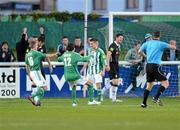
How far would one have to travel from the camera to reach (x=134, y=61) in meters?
26.1

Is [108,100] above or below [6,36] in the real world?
below

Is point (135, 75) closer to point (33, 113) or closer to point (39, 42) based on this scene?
point (39, 42)

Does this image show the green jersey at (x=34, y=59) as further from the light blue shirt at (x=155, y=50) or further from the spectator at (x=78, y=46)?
the spectator at (x=78, y=46)

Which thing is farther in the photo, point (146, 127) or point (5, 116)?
point (5, 116)

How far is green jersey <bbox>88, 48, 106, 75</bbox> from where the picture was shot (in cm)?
2278

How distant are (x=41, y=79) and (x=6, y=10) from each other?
212ft

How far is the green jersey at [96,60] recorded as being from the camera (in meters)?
22.8

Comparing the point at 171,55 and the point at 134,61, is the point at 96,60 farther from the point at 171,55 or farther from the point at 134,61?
the point at 171,55

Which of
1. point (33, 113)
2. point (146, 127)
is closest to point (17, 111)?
point (33, 113)

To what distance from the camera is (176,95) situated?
86.4 ft

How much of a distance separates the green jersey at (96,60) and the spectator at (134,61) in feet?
10.8

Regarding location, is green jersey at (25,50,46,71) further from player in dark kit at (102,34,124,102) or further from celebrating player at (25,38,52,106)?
player in dark kit at (102,34,124,102)

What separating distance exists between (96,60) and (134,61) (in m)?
3.53

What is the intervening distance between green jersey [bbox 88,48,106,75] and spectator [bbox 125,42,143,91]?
3.29 meters
